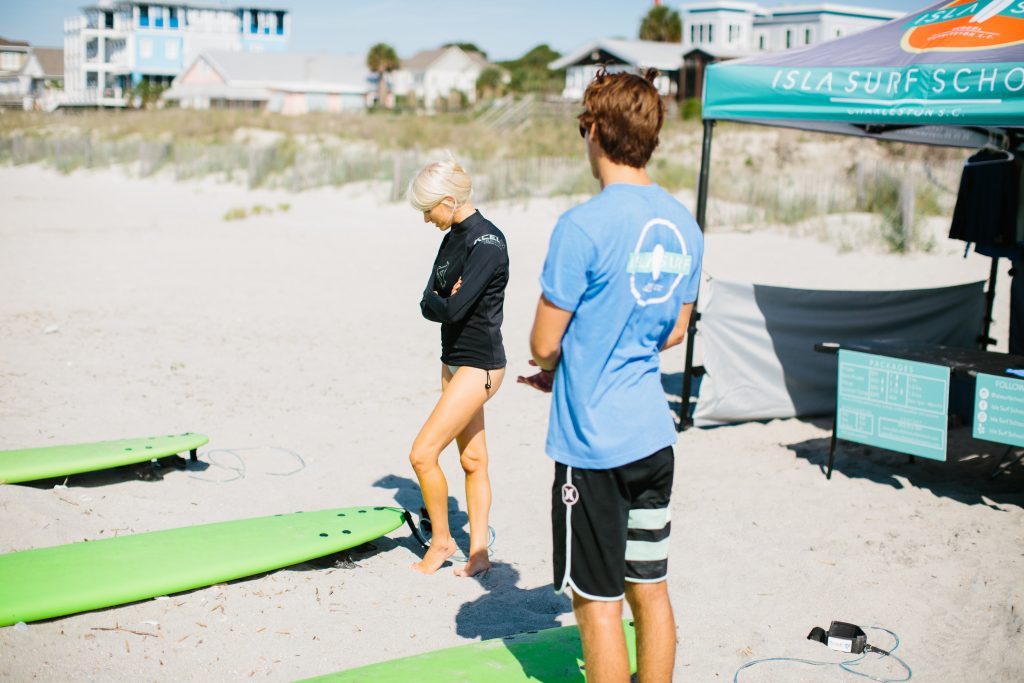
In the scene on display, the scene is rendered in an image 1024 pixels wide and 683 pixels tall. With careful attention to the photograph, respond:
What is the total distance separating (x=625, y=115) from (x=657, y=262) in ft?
1.34

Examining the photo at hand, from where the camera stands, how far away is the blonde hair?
4.00 m

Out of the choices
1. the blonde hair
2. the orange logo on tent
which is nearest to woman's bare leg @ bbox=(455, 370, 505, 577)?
the blonde hair

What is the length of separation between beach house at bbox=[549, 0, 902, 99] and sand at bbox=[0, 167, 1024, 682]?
44.5 m

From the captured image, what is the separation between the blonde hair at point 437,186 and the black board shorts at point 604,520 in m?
1.68

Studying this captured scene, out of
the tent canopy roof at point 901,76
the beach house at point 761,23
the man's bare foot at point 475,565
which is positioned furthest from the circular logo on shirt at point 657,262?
the beach house at point 761,23

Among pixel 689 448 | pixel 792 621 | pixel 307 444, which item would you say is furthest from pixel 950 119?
pixel 307 444

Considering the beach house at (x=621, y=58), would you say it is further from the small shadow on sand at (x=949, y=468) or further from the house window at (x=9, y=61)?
the house window at (x=9, y=61)

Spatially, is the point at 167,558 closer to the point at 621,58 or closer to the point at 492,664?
the point at 492,664

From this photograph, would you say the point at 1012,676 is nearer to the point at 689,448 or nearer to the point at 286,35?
the point at 689,448

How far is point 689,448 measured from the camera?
6.54 metres

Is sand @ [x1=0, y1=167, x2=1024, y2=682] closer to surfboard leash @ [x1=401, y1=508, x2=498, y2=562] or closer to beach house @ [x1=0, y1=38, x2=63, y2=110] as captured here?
surfboard leash @ [x1=401, y1=508, x2=498, y2=562]

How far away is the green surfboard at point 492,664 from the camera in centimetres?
326

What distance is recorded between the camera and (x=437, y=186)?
3998 millimetres

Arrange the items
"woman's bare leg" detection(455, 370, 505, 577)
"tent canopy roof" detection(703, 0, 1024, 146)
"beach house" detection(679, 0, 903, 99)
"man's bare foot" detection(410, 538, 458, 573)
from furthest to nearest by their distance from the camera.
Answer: "beach house" detection(679, 0, 903, 99) < "tent canopy roof" detection(703, 0, 1024, 146) < "man's bare foot" detection(410, 538, 458, 573) < "woman's bare leg" detection(455, 370, 505, 577)
